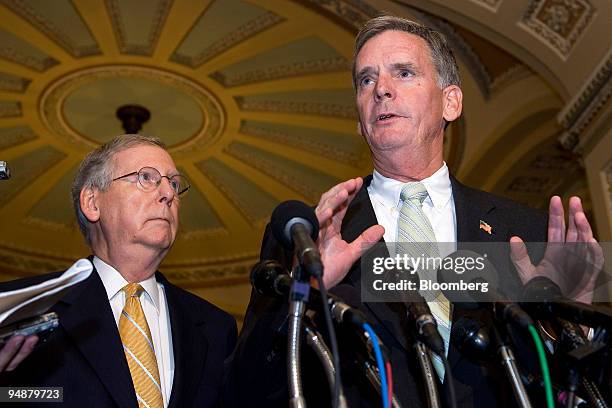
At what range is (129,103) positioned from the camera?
893 centimetres

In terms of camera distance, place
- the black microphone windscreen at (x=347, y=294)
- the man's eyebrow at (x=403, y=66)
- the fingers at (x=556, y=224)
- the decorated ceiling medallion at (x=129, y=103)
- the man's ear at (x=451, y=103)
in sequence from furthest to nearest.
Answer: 1. the decorated ceiling medallion at (x=129, y=103)
2. the man's ear at (x=451, y=103)
3. the man's eyebrow at (x=403, y=66)
4. the fingers at (x=556, y=224)
5. the black microphone windscreen at (x=347, y=294)

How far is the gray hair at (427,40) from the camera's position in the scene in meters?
2.36

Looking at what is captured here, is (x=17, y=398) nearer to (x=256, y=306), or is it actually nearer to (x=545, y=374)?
(x=256, y=306)

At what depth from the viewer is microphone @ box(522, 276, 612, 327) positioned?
4.65 feet

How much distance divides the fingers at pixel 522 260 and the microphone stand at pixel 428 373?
13.8 inches

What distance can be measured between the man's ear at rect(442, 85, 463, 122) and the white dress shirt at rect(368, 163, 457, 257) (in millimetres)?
213

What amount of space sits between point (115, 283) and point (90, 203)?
1.08 feet

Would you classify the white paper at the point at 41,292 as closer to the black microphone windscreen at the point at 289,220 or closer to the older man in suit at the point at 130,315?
the black microphone windscreen at the point at 289,220

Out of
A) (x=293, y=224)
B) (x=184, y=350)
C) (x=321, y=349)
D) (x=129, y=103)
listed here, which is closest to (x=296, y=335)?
(x=321, y=349)

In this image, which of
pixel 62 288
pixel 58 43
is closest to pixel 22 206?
pixel 58 43

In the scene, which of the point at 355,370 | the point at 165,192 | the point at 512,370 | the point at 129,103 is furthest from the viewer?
the point at 129,103

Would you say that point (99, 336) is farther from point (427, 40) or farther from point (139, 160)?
point (427, 40)

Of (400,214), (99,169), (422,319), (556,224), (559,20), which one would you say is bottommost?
(422,319)

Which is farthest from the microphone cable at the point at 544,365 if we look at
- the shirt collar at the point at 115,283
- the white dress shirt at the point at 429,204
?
the shirt collar at the point at 115,283
